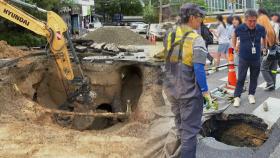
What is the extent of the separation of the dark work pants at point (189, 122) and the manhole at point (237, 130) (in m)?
1.60

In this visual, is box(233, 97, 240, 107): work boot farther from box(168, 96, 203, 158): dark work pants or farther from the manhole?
box(168, 96, 203, 158): dark work pants

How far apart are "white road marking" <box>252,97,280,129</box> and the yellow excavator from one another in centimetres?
362

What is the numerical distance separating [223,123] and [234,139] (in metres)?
0.44

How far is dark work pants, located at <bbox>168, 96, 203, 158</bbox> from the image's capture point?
486cm

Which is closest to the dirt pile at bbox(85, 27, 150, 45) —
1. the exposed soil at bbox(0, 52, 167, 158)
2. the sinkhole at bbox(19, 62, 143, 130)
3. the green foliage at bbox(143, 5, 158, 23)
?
the sinkhole at bbox(19, 62, 143, 130)

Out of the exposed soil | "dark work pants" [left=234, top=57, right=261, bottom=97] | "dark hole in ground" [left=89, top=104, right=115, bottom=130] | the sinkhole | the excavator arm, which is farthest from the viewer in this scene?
the sinkhole

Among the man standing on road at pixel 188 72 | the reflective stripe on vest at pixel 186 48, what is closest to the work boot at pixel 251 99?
the man standing on road at pixel 188 72

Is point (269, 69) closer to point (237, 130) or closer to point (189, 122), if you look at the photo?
point (237, 130)

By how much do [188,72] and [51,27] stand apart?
4708mm

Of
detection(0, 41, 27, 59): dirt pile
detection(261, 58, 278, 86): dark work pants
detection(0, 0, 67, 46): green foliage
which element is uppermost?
detection(0, 0, 67, 46): green foliage

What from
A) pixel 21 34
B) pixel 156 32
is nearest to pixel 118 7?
pixel 156 32

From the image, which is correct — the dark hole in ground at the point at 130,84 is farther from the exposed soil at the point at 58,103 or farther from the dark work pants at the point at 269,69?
the dark work pants at the point at 269,69

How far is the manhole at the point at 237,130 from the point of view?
6.54 meters

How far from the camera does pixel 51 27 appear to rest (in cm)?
877
